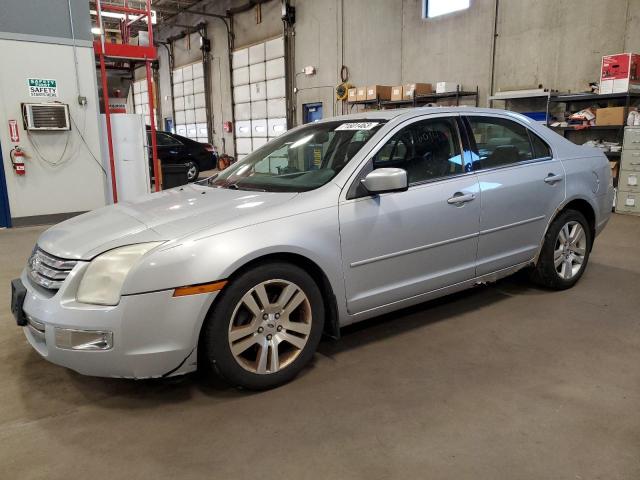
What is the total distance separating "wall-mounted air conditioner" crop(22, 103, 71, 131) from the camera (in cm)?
668

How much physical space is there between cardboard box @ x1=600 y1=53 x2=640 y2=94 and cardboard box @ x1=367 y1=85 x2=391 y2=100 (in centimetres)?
442

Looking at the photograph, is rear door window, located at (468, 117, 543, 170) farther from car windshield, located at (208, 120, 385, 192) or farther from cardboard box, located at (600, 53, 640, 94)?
cardboard box, located at (600, 53, 640, 94)

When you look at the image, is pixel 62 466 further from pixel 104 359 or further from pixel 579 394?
pixel 579 394

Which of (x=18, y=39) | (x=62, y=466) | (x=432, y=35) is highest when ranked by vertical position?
(x=432, y=35)

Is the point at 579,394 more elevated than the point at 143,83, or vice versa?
the point at 143,83

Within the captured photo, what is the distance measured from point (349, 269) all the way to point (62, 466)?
1.50 m

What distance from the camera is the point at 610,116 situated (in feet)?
24.7

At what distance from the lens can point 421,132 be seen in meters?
A: 3.01

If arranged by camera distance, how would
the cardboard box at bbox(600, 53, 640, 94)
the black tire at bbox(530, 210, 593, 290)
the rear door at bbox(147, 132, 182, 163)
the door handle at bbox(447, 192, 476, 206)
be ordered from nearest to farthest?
1. the door handle at bbox(447, 192, 476, 206)
2. the black tire at bbox(530, 210, 593, 290)
3. the cardboard box at bbox(600, 53, 640, 94)
4. the rear door at bbox(147, 132, 182, 163)

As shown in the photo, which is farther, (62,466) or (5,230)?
(5,230)

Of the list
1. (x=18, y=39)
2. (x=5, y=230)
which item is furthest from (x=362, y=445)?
(x=18, y=39)

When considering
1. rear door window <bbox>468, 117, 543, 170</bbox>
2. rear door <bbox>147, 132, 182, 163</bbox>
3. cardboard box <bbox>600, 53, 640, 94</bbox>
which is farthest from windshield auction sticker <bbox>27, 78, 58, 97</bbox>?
cardboard box <bbox>600, 53, 640, 94</bbox>

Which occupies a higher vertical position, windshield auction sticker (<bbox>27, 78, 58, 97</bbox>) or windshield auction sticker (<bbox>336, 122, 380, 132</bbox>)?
windshield auction sticker (<bbox>27, 78, 58, 97</bbox>)

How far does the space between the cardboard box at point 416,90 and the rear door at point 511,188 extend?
678 centimetres
